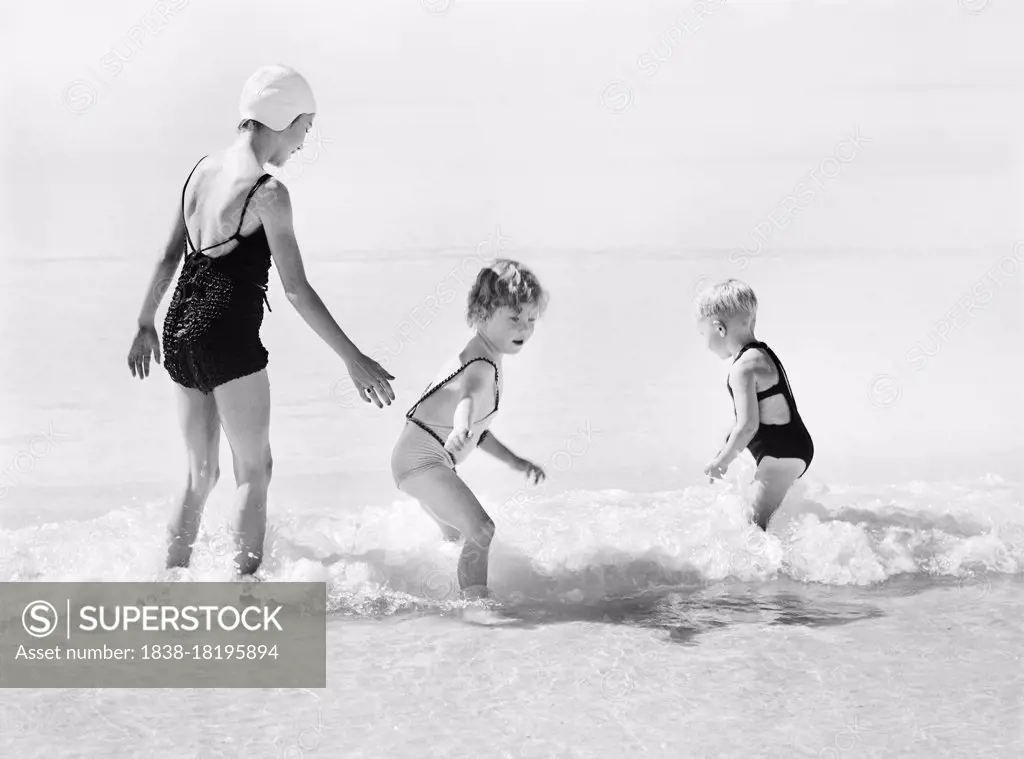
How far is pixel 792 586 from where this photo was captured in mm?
4234

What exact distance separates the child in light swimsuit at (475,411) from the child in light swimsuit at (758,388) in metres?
0.78

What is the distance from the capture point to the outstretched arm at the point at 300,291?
143 inches

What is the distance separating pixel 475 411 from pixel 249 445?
0.70 meters

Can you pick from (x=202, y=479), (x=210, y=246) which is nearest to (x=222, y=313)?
(x=210, y=246)

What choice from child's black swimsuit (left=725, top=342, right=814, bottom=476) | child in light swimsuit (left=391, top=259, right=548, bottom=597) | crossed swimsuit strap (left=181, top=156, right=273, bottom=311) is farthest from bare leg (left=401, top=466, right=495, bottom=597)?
child's black swimsuit (left=725, top=342, right=814, bottom=476)

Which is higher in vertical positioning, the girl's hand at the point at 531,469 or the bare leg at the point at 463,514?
the girl's hand at the point at 531,469

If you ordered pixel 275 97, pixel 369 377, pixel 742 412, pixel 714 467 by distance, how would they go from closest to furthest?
1. pixel 369 377
2. pixel 275 97
3. pixel 714 467
4. pixel 742 412

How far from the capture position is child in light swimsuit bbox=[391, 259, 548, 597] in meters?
3.93

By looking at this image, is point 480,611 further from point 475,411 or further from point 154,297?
point 154,297

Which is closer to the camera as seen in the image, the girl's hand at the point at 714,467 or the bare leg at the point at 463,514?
the bare leg at the point at 463,514

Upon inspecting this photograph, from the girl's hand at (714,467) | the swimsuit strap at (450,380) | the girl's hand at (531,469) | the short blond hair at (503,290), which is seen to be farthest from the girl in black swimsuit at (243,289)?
the girl's hand at (714,467)

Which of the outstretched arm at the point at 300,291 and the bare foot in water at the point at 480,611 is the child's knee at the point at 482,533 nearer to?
the bare foot in water at the point at 480,611

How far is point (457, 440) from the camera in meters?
3.71

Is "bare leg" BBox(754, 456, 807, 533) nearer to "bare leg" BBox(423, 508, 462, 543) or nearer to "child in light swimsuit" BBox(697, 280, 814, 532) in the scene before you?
"child in light swimsuit" BBox(697, 280, 814, 532)
